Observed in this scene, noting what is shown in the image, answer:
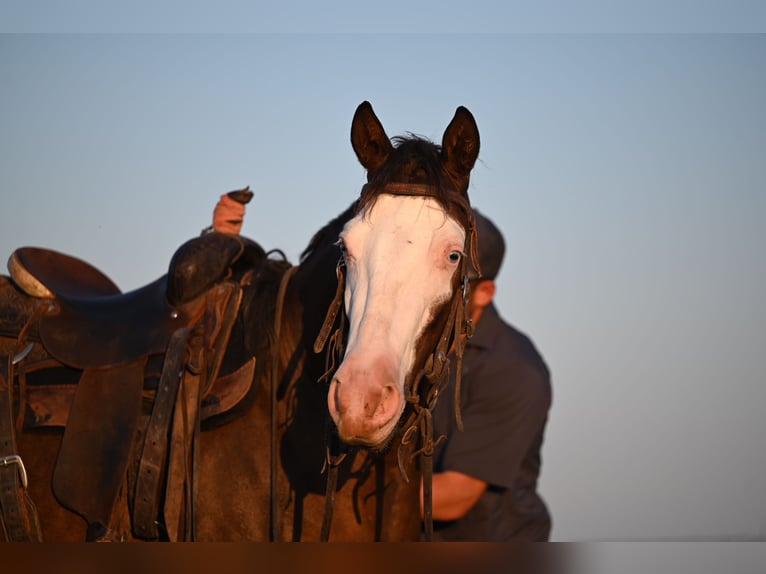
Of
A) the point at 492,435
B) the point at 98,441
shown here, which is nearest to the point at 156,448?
the point at 98,441

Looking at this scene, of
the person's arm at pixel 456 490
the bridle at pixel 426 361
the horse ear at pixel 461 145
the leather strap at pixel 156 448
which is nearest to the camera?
the bridle at pixel 426 361

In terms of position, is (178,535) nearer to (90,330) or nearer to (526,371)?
(90,330)

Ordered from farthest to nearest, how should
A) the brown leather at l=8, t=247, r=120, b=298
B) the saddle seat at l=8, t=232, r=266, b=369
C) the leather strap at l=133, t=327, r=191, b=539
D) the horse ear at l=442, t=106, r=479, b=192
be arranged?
1. the brown leather at l=8, t=247, r=120, b=298
2. the saddle seat at l=8, t=232, r=266, b=369
3. the leather strap at l=133, t=327, r=191, b=539
4. the horse ear at l=442, t=106, r=479, b=192

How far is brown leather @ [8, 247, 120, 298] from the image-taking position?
14.0ft

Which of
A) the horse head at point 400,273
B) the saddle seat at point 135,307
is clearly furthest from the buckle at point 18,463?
the horse head at point 400,273

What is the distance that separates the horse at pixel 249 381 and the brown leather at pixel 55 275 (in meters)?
0.15

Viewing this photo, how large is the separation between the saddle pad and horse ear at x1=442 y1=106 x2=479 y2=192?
1393mm

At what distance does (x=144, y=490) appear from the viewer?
12.3ft

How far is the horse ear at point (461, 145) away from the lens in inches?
143

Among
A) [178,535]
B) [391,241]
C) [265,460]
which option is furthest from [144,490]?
[391,241]

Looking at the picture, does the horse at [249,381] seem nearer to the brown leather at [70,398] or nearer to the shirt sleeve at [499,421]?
the brown leather at [70,398]

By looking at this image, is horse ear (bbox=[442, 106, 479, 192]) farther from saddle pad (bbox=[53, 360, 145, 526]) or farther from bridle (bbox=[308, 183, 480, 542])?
saddle pad (bbox=[53, 360, 145, 526])

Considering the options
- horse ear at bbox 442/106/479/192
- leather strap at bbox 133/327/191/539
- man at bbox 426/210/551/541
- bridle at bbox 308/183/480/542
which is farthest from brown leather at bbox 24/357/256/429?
man at bbox 426/210/551/541

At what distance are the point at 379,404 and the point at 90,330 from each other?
5.04 feet
